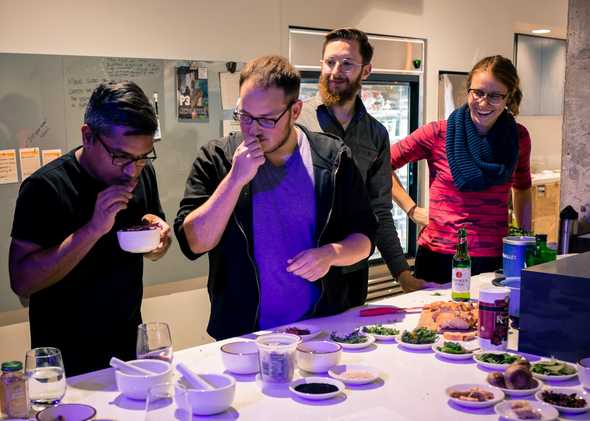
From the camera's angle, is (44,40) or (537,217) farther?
(537,217)

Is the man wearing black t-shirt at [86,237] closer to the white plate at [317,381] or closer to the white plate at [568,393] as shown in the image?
the white plate at [317,381]

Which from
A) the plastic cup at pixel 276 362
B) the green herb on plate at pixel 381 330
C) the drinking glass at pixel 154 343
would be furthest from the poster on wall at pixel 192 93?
the plastic cup at pixel 276 362

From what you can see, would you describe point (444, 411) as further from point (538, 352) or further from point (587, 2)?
point (587, 2)

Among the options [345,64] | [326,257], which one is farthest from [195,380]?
[345,64]

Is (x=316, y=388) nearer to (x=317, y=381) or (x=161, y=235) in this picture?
(x=317, y=381)

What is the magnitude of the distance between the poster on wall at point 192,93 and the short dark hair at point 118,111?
1.81 m

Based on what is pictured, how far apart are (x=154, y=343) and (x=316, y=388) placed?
0.44 m

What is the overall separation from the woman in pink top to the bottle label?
0.76 meters

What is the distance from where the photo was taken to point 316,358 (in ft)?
6.00

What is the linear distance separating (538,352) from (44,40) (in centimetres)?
272

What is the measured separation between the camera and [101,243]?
2197 millimetres

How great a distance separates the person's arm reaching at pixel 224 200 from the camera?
82.9 inches

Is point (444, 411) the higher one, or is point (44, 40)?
point (44, 40)

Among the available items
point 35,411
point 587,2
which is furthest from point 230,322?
point 587,2
